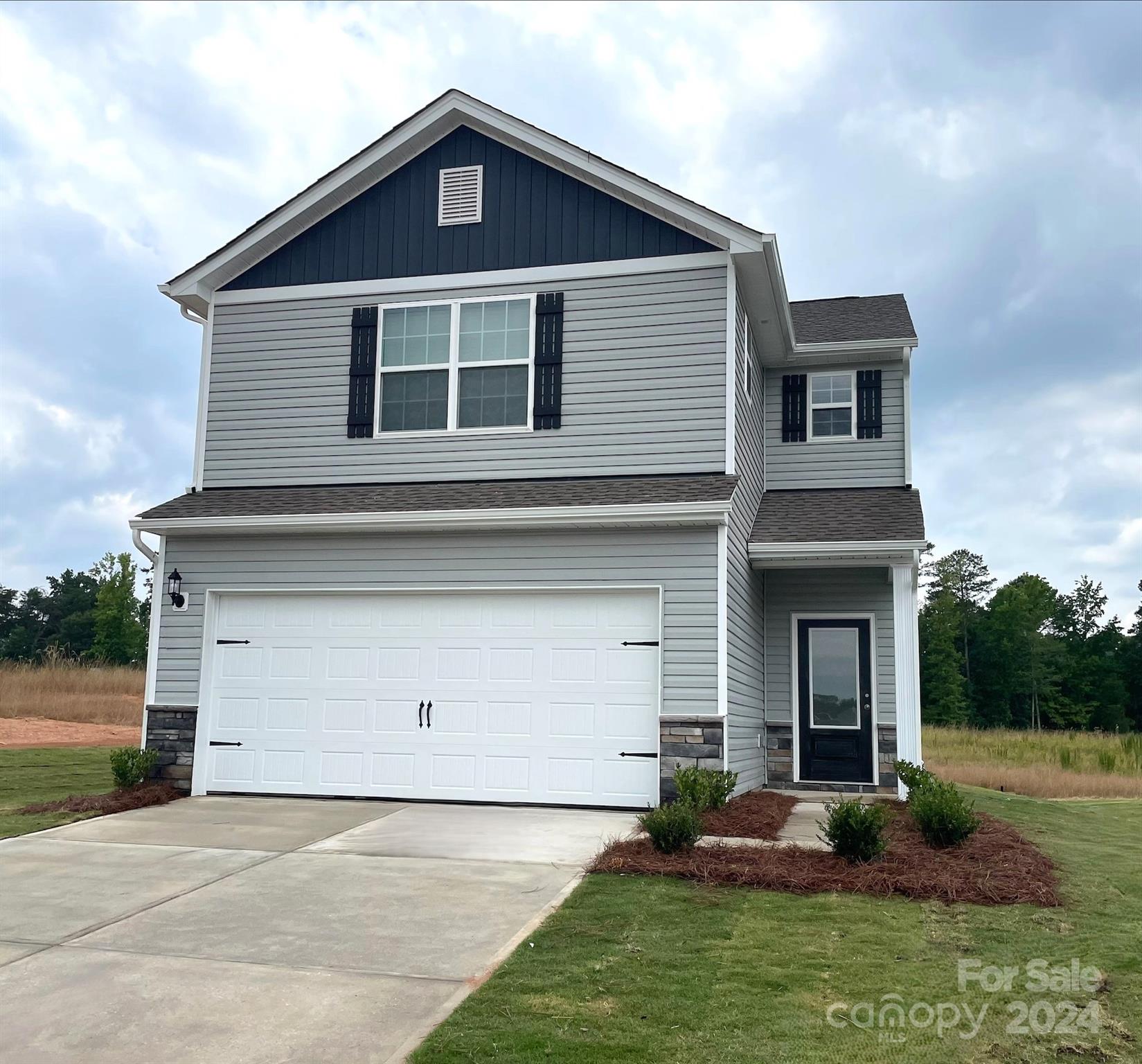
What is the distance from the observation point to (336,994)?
4703 millimetres

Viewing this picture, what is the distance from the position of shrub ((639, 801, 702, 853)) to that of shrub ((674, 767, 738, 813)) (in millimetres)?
1108

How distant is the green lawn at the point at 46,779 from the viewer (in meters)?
9.27

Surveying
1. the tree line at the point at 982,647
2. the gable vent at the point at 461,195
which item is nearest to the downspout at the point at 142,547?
the gable vent at the point at 461,195

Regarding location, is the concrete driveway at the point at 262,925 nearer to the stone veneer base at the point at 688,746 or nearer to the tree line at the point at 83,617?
the stone veneer base at the point at 688,746

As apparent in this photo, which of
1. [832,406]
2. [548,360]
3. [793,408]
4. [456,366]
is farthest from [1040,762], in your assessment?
[456,366]

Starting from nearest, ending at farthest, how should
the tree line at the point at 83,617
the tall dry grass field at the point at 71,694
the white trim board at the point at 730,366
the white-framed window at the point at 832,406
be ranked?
1. the white trim board at the point at 730,366
2. the white-framed window at the point at 832,406
3. the tall dry grass field at the point at 71,694
4. the tree line at the point at 83,617

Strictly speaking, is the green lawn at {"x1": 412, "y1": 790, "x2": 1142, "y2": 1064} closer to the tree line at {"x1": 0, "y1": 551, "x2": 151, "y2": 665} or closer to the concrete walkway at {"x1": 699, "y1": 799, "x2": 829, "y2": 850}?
the concrete walkway at {"x1": 699, "y1": 799, "x2": 829, "y2": 850}

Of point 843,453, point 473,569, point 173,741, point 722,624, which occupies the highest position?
point 843,453

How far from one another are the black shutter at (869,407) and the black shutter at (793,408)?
2.33 ft

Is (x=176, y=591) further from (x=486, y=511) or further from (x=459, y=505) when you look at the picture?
(x=486, y=511)

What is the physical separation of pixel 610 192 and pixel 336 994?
877 centimetres

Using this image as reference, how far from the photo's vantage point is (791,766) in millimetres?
13016

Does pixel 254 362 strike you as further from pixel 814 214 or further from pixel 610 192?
pixel 814 214

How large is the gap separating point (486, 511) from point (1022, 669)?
43.2 metres
